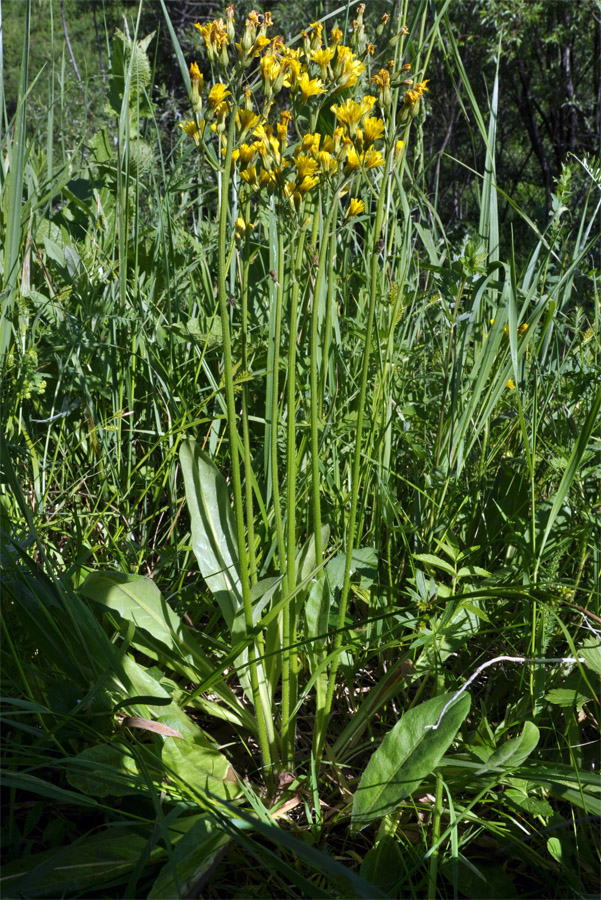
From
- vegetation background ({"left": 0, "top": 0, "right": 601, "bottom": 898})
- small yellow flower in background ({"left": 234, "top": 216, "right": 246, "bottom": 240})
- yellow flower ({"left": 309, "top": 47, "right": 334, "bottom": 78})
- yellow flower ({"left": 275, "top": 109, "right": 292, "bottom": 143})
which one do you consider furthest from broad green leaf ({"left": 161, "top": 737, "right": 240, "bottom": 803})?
yellow flower ({"left": 309, "top": 47, "right": 334, "bottom": 78})

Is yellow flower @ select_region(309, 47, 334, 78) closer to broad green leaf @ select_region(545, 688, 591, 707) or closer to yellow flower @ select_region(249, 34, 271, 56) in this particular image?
yellow flower @ select_region(249, 34, 271, 56)

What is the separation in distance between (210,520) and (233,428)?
358 millimetres

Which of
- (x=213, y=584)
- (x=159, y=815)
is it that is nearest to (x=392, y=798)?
(x=159, y=815)

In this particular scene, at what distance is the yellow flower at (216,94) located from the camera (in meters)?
0.90

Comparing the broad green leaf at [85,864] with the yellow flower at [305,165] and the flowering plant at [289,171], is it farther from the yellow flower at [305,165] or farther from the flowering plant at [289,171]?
the yellow flower at [305,165]

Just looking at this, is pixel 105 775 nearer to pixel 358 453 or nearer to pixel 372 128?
pixel 358 453

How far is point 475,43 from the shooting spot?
7.74 metres

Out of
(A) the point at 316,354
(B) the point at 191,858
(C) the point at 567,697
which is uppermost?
(A) the point at 316,354

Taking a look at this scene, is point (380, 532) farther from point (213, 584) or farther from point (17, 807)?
point (17, 807)

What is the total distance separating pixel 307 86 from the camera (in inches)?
36.7

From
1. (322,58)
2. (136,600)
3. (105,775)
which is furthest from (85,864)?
(322,58)

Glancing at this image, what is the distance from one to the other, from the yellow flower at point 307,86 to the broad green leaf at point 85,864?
3.44 ft

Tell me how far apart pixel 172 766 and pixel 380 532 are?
2.03ft

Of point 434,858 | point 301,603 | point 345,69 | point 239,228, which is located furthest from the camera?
point 301,603
